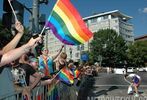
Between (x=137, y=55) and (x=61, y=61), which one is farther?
(x=137, y=55)

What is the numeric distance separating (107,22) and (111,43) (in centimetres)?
5043

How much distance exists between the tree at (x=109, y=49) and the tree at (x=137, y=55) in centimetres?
543

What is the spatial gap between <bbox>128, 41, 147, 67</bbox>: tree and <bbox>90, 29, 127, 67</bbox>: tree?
5.43 meters

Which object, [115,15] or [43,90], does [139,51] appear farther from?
[43,90]

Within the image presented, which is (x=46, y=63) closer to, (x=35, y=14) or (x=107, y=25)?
(x=35, y=14)

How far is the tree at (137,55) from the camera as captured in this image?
10744 cm

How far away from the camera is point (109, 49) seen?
101 m

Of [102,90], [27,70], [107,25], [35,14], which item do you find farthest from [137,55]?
[27,70]

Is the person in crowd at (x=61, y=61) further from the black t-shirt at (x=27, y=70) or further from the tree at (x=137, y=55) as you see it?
the tree at (x=137, y=55)

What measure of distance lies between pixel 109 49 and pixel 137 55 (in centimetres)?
1196

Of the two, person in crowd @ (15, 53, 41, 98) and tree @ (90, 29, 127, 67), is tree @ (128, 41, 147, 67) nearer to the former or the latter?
tree @ (90, 29, 127, 67)

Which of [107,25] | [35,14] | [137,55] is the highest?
[107,25]

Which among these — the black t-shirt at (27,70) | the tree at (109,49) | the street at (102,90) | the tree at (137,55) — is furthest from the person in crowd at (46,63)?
the tree at (137,55)

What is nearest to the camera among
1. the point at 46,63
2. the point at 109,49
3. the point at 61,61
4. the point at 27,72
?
the point at 27,72
